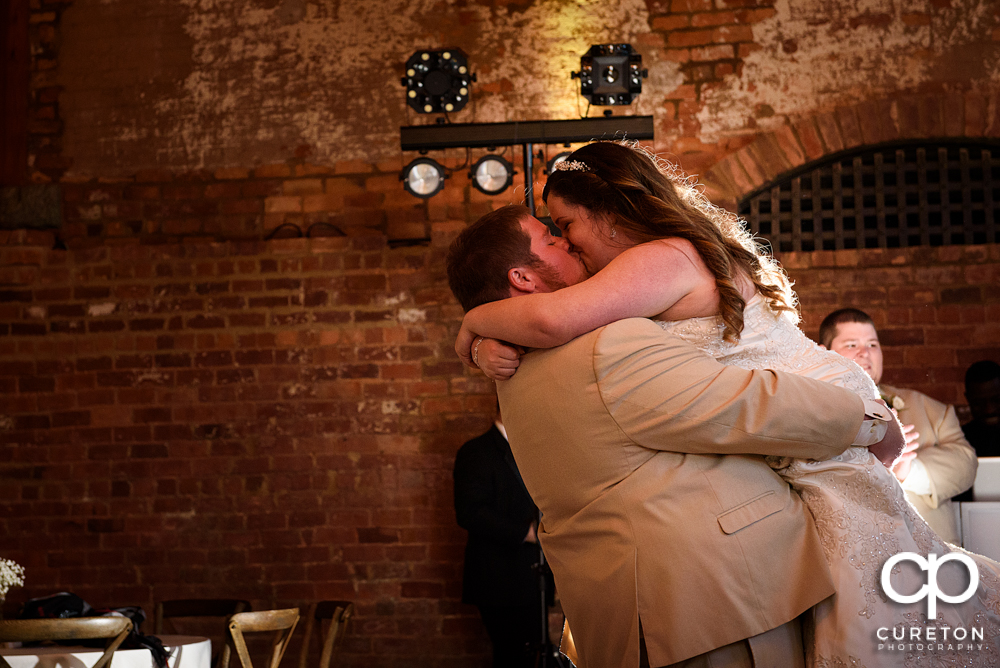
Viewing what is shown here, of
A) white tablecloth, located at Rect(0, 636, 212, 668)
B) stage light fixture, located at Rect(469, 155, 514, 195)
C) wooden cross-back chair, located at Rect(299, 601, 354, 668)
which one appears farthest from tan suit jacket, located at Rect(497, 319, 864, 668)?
stage light fixture, located at Rect(469, 155, 514, 195)

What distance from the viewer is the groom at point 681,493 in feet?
4.84

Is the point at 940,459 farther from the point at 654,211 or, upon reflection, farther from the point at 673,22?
the point at 673,22

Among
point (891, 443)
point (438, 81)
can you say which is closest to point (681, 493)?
point (891, 443)

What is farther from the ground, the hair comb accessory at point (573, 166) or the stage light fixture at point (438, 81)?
the stage light fixture at point (438, 81)

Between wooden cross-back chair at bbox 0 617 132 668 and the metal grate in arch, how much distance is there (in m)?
3.80

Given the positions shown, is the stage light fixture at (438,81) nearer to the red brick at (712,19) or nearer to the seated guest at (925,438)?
the red brick at (712,19)

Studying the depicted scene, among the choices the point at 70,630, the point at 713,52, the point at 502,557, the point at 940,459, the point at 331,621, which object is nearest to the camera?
the point at 70,630

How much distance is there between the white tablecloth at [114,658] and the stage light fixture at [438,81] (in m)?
2.90

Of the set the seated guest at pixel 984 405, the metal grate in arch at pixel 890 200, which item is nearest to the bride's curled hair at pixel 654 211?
the seated guest at pixel 984 405

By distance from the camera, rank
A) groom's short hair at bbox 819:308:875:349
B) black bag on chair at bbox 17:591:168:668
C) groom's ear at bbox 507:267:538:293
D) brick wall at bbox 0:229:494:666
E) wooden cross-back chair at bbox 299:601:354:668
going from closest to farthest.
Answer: groom's ear at bbox 507:267:538:293, black bag on chair at bbox 17:591:168:668, groom's short hair at bbox 819:308:875:349, wooden cross-back chair at bbox 299:601:354:668, brick wall at bbox 0:229:494:666

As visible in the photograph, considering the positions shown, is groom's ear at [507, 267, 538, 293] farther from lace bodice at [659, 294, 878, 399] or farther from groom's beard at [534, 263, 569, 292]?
lace bodice at [659, 294, 878, 399]

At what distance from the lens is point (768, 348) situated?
1.70 m

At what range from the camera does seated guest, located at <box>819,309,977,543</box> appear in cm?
→ 352

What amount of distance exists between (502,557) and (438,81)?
257 cm
